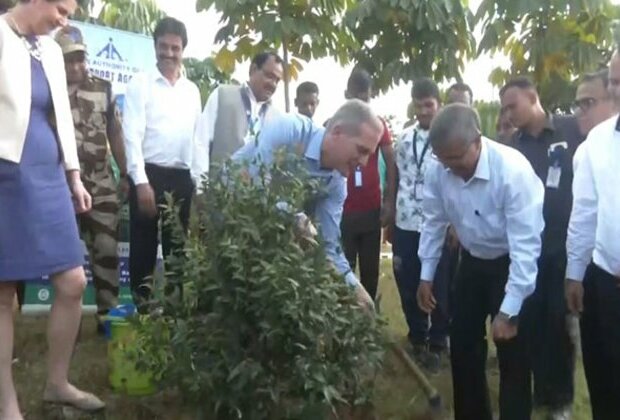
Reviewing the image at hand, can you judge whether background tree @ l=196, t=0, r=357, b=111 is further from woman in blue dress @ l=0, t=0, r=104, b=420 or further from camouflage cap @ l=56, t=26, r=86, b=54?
woman in blue dress @ l=0, t=0, r=104, b=420

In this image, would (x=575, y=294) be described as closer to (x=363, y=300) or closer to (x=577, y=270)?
(x=577, y=270)

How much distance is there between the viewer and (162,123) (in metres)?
5.38

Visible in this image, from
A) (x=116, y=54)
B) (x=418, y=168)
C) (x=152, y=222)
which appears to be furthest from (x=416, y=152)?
(x=116, y=54)

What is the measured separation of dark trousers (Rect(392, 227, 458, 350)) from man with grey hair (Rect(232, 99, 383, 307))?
174 centimetres

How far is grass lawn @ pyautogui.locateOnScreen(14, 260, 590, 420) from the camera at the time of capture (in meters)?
4.13

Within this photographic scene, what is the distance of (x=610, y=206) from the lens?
3.57m

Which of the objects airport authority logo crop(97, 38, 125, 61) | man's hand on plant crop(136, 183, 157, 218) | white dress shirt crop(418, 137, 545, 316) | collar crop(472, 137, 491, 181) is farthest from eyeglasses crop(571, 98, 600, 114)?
airport authority logo crop(97, 38, 125, 61)

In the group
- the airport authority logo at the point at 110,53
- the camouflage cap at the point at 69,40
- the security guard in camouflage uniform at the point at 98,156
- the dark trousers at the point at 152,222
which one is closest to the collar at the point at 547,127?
the dark trousers at the point at 152,222

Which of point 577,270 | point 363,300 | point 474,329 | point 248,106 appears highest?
point 248,106

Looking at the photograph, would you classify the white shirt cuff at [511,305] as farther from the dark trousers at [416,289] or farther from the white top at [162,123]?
the white top at [162,123]

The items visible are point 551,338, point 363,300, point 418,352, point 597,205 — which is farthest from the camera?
point 418,352

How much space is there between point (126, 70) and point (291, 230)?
4.09 metres

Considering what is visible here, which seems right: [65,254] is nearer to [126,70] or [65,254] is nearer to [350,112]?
[350,112]

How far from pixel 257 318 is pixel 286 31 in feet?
11.9
